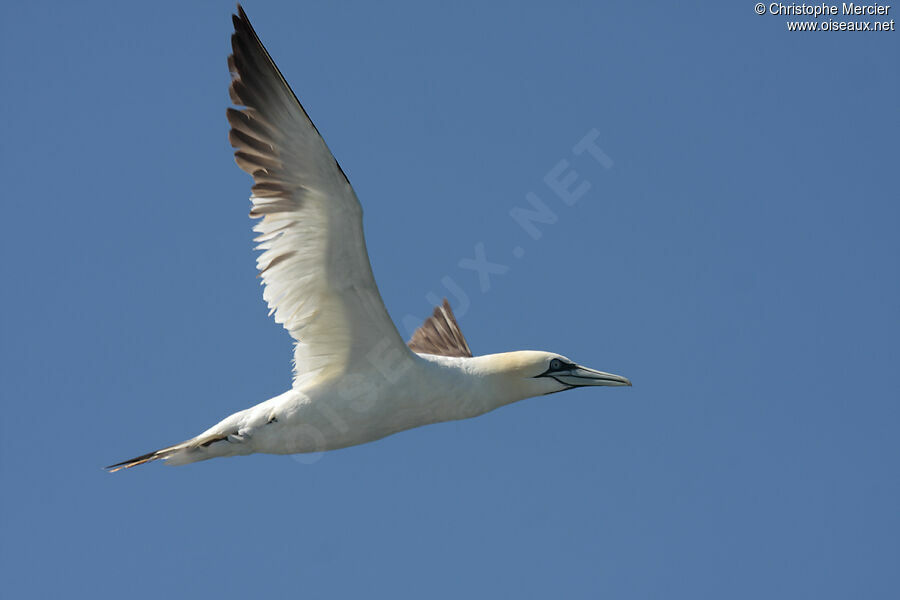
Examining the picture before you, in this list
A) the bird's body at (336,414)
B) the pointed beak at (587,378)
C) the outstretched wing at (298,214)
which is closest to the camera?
the outstretched wing at (298,214)

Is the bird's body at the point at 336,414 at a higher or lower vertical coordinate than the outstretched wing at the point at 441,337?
lower

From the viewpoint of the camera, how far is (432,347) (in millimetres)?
15117

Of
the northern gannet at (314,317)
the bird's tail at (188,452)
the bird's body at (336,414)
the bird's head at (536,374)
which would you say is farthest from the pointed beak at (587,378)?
the bird's tail at (188,452)

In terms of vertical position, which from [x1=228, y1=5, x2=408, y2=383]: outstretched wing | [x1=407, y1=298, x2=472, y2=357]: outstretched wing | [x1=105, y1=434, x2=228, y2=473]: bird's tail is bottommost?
Result: [x1=105, y1=434, x2=228, y2=473]: bird's tail

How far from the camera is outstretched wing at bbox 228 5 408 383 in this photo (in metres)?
11.9

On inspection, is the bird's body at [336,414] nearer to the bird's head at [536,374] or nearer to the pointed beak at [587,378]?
the bird's head at [536,374]

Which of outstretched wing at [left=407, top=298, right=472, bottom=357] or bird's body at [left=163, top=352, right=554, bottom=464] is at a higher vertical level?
outstretched wing at [left=407, top=298, right=472, bottom=357]

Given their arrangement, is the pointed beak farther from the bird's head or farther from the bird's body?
the bird's body

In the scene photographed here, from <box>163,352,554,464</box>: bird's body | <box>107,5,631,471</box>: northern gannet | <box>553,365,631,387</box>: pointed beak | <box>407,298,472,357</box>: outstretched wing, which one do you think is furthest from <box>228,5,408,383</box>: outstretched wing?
<box>407,298,472,357</box>: outstretched wing

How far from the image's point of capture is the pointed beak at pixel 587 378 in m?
13.5

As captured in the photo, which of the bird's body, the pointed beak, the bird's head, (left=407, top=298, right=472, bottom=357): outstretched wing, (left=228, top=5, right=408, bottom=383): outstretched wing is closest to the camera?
(left=228, top=5, right=408, bottom=383): outstretched wing

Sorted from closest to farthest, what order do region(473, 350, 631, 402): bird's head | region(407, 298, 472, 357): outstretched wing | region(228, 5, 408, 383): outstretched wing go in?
1. region(228, 5, 408, 383): outstretched wing
2. region(473, 350, 631, 402): bird's head
3. region(407, 298, 472, 357): outstretched wing

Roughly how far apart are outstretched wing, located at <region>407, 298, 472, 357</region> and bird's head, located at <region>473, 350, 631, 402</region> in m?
1.77

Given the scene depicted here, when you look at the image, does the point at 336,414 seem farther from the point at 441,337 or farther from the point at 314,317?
the point at 441,337
